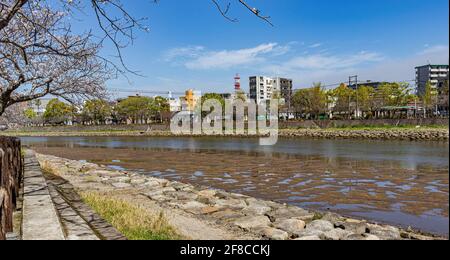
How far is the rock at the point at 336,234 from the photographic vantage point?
5883mm

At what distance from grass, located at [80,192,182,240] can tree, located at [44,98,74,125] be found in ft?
258

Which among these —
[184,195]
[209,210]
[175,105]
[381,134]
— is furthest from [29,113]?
[209,210]

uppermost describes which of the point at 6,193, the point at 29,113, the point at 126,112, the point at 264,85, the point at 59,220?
the point at 264,85

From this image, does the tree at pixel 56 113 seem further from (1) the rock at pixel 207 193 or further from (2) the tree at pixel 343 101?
(1) the rock at pixel 207 193

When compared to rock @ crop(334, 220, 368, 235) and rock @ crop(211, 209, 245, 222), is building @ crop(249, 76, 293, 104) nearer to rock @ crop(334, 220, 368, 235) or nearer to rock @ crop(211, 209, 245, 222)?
rock @ crop(211, 209, 245, 222)

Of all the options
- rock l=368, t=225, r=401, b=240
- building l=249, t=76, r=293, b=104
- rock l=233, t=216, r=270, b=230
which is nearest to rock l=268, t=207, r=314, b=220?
rock l=233, t=216, r=270, b=230

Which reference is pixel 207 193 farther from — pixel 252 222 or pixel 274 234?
pixel 274 234

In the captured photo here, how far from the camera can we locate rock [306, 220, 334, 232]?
20.8ft

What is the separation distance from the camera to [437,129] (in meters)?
33.4

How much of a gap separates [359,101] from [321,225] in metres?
53.7

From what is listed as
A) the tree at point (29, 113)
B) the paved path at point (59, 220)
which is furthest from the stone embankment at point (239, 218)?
the tree at point (29, 113)

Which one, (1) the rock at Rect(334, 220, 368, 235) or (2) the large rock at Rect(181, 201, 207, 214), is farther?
(2) the large rock at Rect(181, 201, 207, 214)

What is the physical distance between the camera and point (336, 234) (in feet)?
19.8

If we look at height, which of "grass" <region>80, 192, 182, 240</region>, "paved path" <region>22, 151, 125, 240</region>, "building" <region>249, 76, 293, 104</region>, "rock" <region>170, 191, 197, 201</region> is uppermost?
"building" <region>249, 76, 293, 104</region>
